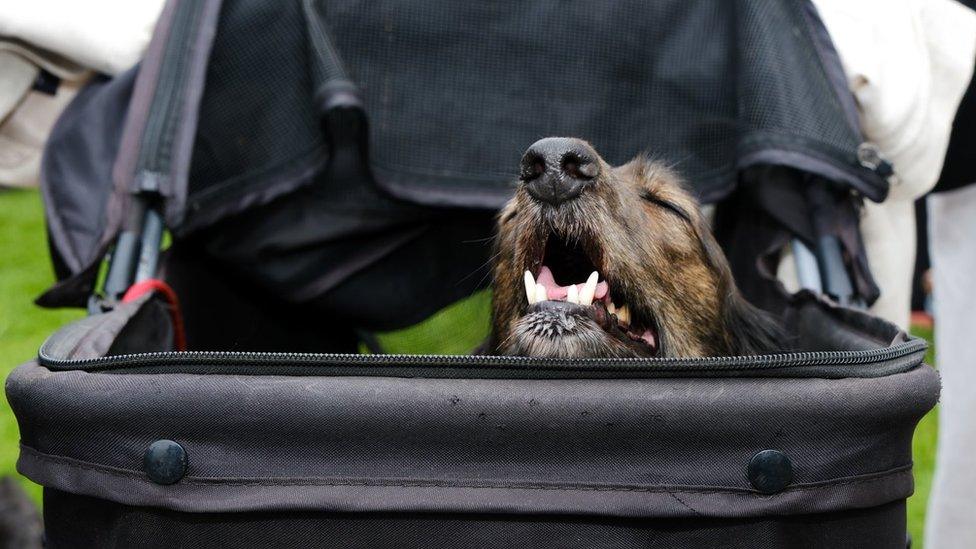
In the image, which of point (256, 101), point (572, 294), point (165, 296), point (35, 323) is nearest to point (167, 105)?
point (256, 101)

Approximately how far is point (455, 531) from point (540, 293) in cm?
96

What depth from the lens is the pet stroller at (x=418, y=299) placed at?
59.6 inches

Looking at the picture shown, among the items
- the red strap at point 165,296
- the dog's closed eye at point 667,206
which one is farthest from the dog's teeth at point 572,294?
the red strap at point 165,296

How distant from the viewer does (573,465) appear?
1514mm

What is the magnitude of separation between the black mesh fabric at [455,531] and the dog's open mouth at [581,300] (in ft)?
2.41

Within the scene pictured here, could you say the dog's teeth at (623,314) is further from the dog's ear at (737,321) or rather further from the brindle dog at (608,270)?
the dog's ear at (737,321)

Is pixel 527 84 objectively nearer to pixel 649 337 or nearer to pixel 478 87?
pixel 478 87

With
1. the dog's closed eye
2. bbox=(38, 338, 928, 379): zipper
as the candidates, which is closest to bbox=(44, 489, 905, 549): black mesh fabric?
bbox=(38, 338, 928, 379): zipper

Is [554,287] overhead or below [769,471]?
below

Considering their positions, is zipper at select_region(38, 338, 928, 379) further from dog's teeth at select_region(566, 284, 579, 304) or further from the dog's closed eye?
the dog's closed eye

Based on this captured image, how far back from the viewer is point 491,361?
5.17 feet

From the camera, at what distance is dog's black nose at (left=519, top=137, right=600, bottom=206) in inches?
86.6

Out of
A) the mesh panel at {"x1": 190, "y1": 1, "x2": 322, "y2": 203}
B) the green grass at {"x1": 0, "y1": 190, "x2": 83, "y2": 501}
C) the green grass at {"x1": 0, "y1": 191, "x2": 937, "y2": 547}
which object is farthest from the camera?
the green grass at {"x1": 0, "y1": 190, "x2": 83, "y2": 501}

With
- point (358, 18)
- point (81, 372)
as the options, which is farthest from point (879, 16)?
point (81, 372)
